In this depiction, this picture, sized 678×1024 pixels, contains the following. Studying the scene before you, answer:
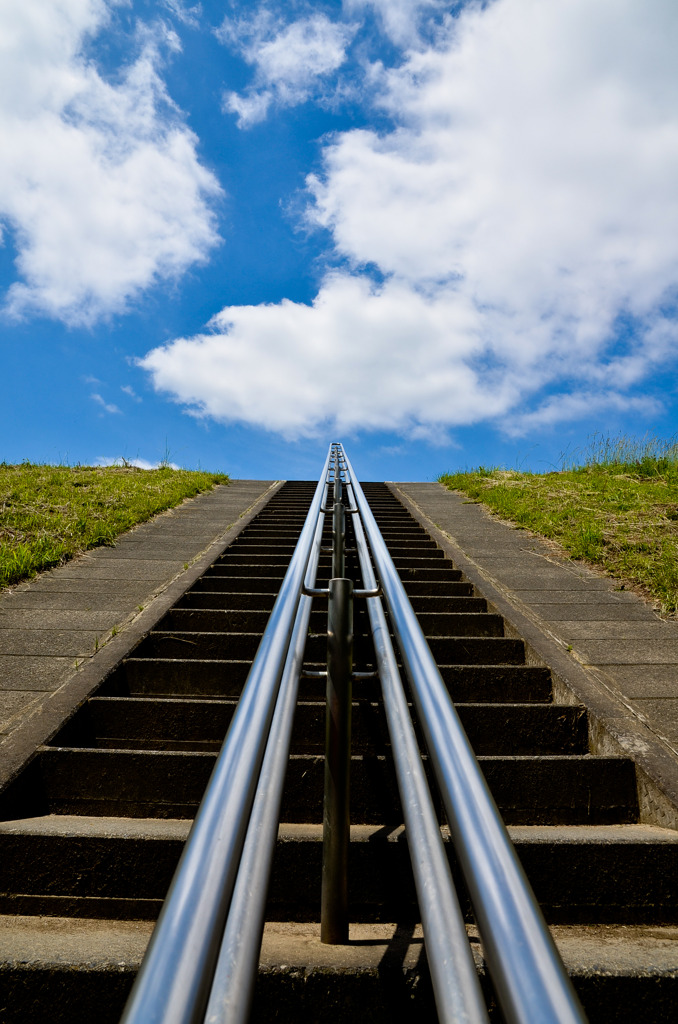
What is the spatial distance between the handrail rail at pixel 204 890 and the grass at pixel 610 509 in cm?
363

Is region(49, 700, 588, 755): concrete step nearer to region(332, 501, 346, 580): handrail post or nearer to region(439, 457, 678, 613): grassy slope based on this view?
region(332, 501, 346, 580): handrail post

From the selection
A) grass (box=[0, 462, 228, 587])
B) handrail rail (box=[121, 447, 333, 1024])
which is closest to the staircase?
handrail rail (box=[121, 447, 333, 1024])

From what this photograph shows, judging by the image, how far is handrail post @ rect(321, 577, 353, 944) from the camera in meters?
1.49

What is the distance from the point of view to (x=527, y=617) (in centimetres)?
374

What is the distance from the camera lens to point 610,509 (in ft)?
19.8

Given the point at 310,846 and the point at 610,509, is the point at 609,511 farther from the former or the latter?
the point at 310,846

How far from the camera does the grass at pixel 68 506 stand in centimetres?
486

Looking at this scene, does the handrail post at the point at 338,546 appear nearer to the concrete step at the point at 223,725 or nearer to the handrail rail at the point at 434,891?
the concrete step at the point at 223,725

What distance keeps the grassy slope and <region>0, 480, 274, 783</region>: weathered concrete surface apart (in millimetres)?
3148

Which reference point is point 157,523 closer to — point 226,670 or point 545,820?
point 226,670

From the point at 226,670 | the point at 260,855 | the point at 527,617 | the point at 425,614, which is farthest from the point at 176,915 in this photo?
the point at 527,617

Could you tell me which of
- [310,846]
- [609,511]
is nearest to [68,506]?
[310,846]

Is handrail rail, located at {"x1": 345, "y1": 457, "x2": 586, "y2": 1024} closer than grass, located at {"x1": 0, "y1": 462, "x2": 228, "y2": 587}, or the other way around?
handrail rail, located at {"x1": 345, "y1": 457, "x2": 586, "y2": 1024}

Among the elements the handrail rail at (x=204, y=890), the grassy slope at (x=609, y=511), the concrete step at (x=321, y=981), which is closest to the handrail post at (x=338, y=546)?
the concrete step at (x=321, y=981)
